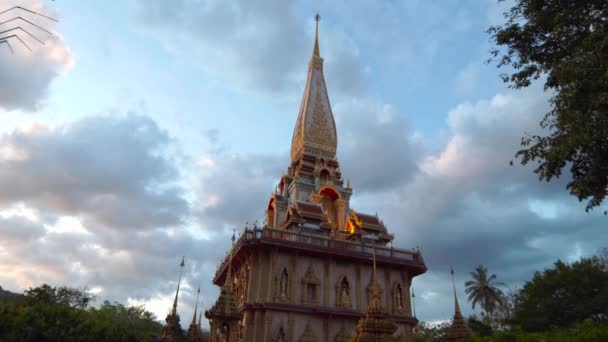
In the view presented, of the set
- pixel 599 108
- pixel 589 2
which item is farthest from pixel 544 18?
pixel 599 108

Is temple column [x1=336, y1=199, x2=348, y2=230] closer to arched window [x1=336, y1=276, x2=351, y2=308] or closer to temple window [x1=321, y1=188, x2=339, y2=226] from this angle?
temple window [x1=321, y1=188, x2=339, y2=226]

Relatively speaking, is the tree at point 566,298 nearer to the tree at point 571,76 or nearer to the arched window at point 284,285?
the arched window at point 284,285

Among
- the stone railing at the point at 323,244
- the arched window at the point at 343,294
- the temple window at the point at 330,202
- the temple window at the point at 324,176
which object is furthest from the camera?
the temple window at the point at 324,176

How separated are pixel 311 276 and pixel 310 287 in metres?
0.67

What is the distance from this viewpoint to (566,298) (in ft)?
112

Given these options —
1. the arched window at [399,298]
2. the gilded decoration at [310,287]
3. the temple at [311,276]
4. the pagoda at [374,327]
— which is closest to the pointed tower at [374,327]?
the pagoda at [374,327]

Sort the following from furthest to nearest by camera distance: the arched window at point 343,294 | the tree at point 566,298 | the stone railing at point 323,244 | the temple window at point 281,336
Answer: the tree at point 566,298 → the arched window at point 343,294 → the stone railing at point 323,244 → the temple window at point 281,336

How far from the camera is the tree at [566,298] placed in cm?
3259

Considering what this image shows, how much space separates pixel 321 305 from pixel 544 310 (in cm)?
1911

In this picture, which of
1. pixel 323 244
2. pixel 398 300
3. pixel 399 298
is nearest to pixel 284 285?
pixel 323 244

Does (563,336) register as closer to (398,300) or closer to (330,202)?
(398,300)

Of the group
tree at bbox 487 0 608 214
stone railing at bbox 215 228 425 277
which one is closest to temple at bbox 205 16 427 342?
stone railing at bbox 215 228 425 277

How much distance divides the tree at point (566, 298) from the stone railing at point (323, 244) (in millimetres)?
11824

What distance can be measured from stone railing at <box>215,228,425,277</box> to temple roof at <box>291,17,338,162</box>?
12249 mm
